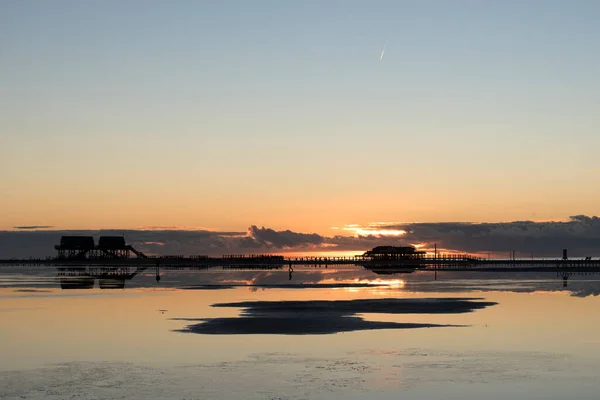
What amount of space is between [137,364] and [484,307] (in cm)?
3268

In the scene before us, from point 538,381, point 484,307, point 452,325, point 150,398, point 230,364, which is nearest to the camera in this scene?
point 150,398

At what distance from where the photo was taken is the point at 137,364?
29.9 meters

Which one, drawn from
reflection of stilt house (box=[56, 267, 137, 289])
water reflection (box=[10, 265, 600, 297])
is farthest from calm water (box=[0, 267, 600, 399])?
reflection of stilt house (box=[56, 267, 137, 289])

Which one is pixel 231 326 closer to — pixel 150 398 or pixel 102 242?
pixel 150 398

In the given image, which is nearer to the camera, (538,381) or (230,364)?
(538,381)

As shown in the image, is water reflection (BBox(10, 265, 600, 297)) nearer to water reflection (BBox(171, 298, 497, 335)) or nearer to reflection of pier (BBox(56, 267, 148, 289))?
reflection of pier (BBox(56, 267, 148, 289))

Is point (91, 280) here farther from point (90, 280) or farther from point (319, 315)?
point (319, 315)

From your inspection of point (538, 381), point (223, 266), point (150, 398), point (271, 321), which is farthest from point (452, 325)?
point (223, 266)

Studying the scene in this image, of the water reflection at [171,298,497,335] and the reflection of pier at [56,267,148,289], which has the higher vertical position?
the water reflection at [171,298,497,335]

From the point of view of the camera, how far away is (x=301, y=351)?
109 feet

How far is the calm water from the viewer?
25000mm

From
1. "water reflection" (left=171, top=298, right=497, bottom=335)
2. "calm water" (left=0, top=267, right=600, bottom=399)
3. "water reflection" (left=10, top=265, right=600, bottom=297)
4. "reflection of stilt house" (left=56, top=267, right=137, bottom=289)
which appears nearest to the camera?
"calm water" (left=0, top=267, right=600, bottom=399)

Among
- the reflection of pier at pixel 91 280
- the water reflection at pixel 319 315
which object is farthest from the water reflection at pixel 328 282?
the water reflection at pixel 319 315

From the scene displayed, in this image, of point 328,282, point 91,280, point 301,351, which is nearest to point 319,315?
point 301,351
